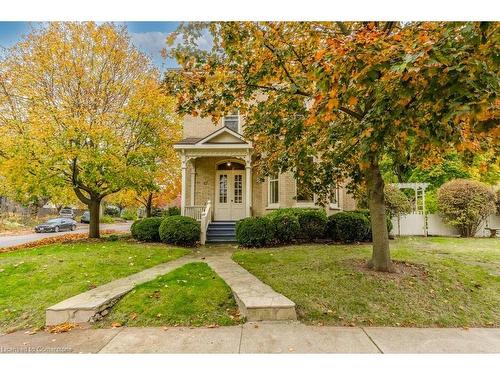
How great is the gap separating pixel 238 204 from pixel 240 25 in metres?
7.92

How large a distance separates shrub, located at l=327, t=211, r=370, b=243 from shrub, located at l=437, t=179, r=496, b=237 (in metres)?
4.47

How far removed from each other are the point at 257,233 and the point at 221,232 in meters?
2.28

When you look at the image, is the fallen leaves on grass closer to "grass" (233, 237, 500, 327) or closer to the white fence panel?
"grass" (233, 237, 500, 327)

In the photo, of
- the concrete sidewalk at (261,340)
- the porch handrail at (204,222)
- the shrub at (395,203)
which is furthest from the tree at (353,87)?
the shrub at (395,203)

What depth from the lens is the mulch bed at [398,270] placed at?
15.5 ft

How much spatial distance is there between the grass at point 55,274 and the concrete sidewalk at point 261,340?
589 mm

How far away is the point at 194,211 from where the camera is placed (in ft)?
34.6

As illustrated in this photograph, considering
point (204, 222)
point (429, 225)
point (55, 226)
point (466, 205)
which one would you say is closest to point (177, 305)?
point (204, 222)

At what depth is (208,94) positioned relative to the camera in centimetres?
441

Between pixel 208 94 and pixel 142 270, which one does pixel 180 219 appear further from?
pixel 208 94

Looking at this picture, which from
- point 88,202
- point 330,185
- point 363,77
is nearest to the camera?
point 363,77

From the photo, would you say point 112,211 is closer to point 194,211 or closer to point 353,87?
point 194,211

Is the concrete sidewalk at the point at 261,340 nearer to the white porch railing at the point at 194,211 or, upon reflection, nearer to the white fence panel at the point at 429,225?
the white porch railing at the point at 194,211
